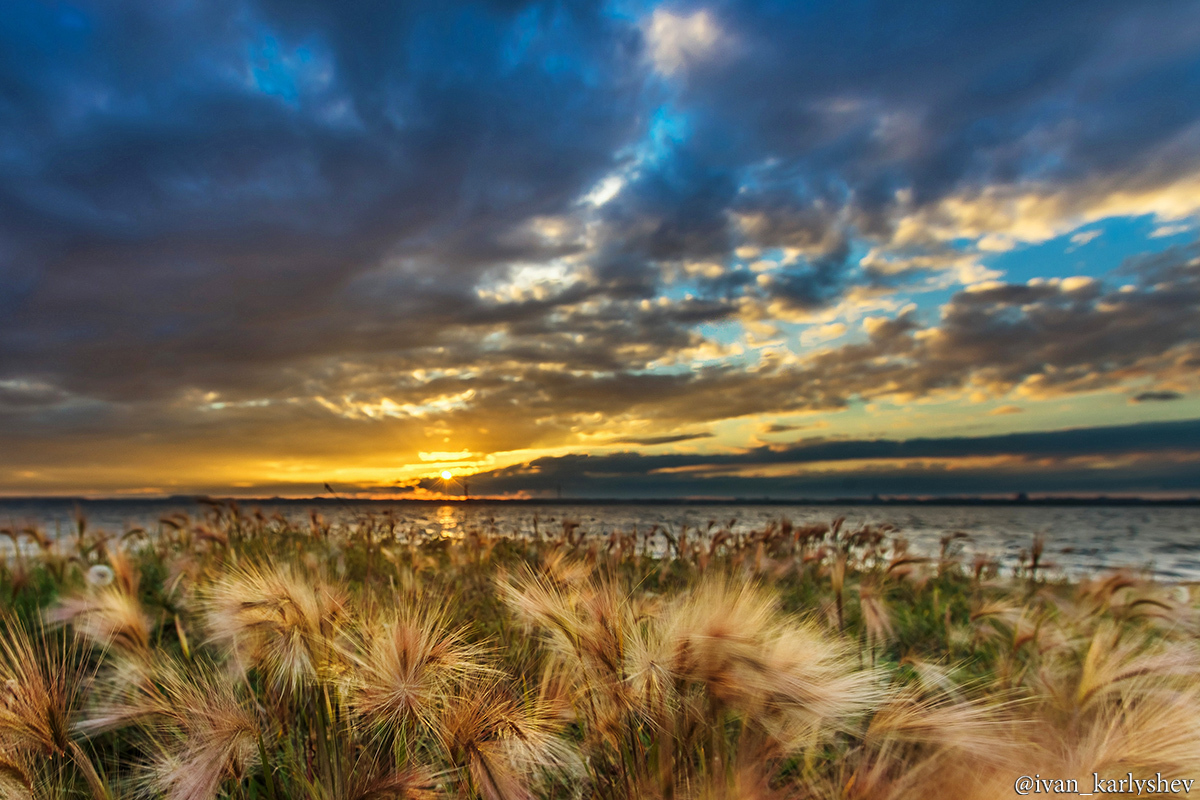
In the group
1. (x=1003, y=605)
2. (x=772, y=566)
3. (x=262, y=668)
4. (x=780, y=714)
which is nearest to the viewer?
(x=780, y=714)

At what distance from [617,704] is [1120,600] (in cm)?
553

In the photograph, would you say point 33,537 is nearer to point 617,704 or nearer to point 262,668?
point 262,668

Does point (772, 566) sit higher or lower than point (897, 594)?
higher

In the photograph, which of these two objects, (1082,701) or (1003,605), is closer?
(1082,701)

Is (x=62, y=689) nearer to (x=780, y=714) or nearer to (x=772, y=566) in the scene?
(x=780, y=714)

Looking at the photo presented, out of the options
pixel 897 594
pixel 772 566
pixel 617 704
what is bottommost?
pixel 897 594

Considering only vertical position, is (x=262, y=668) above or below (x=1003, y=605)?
above

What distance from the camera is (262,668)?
241 centimetres

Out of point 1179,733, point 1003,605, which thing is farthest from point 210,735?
point 1003,605

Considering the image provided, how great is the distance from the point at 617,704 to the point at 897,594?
572cm

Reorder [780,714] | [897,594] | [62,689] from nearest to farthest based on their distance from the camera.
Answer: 1. [780,714]
2. [62,689]
3. [897,594]

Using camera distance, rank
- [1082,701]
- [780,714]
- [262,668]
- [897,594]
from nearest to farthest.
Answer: [780,714], [1082,701], [262,668], [897,594]

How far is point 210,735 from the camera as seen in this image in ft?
6.03

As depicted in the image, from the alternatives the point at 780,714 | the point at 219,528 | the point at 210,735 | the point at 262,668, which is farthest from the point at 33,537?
the point at 780,714
